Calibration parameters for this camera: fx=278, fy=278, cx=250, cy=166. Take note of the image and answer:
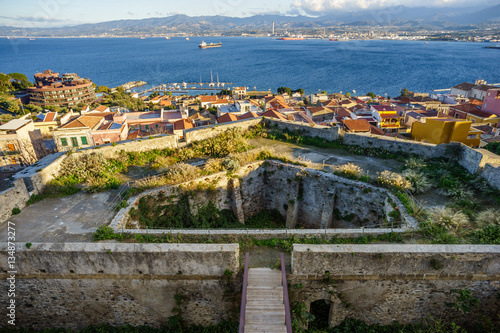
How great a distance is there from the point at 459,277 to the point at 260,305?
527cm

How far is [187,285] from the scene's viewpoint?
7562mm

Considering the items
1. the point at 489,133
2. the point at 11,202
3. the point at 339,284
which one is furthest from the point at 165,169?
the point at 489,133

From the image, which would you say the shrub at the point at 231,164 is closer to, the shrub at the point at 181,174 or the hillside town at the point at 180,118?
the shrub at the point at 181,174

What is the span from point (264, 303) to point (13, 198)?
9.60 metres

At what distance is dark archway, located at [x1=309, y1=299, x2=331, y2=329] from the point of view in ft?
27.0

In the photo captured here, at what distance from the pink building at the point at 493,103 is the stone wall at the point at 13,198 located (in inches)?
1902

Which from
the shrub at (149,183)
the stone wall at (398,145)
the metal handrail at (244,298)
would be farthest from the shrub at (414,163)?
the shrub at (149,183)

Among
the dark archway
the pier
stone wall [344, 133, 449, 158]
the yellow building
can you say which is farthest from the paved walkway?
the pier

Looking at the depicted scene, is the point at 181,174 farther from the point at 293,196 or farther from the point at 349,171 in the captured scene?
the point at 349,171

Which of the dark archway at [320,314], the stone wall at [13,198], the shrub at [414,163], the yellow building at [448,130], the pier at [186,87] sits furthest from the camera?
the pier at [186,87]

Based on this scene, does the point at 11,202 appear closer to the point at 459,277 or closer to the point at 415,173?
the point at 459,277

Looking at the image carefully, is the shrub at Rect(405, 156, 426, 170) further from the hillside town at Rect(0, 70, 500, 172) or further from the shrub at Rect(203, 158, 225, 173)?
the shrub at Rect(203, 158, 225, 173)

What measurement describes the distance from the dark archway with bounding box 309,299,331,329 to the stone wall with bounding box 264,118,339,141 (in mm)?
9446

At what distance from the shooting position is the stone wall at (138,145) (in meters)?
13.5
